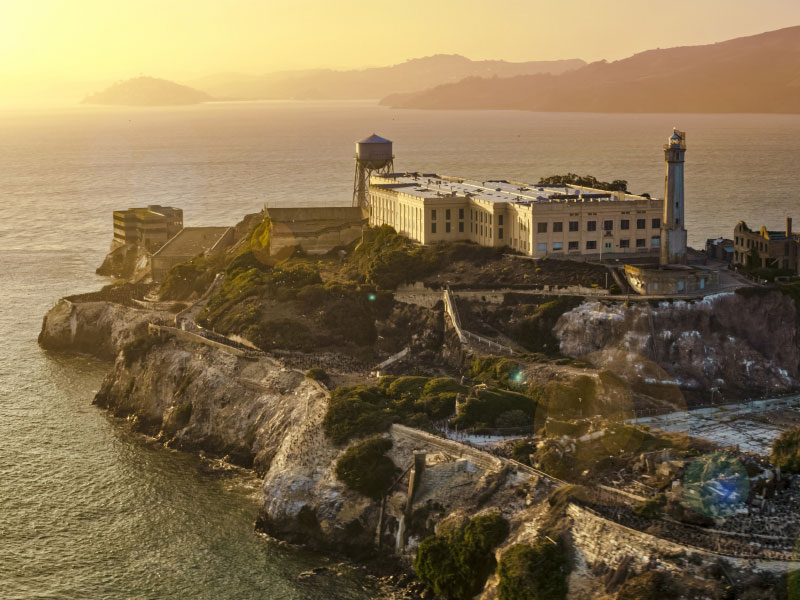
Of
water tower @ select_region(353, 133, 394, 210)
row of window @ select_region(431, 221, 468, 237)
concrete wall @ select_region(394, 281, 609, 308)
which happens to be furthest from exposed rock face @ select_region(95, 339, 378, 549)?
water tower @ select_region(353, 133, 394, 210)

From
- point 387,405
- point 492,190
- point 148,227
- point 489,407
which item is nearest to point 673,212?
point 492,190

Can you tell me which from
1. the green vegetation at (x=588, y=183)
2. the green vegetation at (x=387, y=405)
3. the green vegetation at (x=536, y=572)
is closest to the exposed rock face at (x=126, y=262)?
the green vegetation at (x=588, y=183)

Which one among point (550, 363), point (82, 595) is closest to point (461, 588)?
point (82, 595)

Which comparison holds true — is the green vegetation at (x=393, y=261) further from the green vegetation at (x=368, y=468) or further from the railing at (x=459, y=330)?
the green vegetation at (x=368, y=468)

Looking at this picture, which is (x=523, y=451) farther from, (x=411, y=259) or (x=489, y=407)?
(x=411, y=259)

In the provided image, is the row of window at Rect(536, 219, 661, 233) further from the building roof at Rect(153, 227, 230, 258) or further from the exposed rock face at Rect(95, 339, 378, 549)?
the building roof at Rect(153, 227, 230, 258)

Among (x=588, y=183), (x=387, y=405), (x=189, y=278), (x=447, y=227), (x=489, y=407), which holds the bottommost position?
(x=387, y=405)
